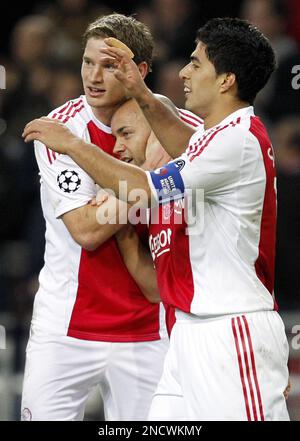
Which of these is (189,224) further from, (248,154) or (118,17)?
(118,17)

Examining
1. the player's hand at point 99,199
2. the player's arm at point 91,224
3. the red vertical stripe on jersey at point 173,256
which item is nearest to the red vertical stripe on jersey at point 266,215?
the red vertical stripe on jersey at point 173,256

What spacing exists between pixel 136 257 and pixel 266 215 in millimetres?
728

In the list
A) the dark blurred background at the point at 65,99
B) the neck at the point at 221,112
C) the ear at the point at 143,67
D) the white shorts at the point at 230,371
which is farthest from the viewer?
the dark blurred background at the point at 65,99

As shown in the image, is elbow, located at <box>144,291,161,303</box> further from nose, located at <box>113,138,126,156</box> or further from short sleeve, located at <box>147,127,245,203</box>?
short sleeve, located at <box>147,127,245,203</box>

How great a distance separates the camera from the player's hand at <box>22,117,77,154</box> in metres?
4.17

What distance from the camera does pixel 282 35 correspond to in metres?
8.09

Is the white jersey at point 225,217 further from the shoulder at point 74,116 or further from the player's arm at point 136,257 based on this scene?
the shoulder at point 74,116

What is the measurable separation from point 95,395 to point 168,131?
251 centimetres

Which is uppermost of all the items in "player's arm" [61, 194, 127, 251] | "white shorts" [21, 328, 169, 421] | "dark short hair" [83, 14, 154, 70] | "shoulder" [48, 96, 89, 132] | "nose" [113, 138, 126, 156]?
"dark short hair" [83, 14, 154, 70]

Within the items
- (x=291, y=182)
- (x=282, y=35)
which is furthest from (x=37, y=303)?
(x=282, y=35)

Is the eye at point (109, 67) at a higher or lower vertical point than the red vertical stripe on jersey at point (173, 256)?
higher

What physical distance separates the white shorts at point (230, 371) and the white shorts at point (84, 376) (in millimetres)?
639

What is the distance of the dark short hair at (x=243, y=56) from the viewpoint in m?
4.32

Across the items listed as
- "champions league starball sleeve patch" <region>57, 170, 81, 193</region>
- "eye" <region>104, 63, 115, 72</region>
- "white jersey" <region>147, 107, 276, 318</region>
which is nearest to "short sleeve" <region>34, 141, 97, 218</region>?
"champions league starball sleeve patch" <region>57, 170, 81, 193</region>
